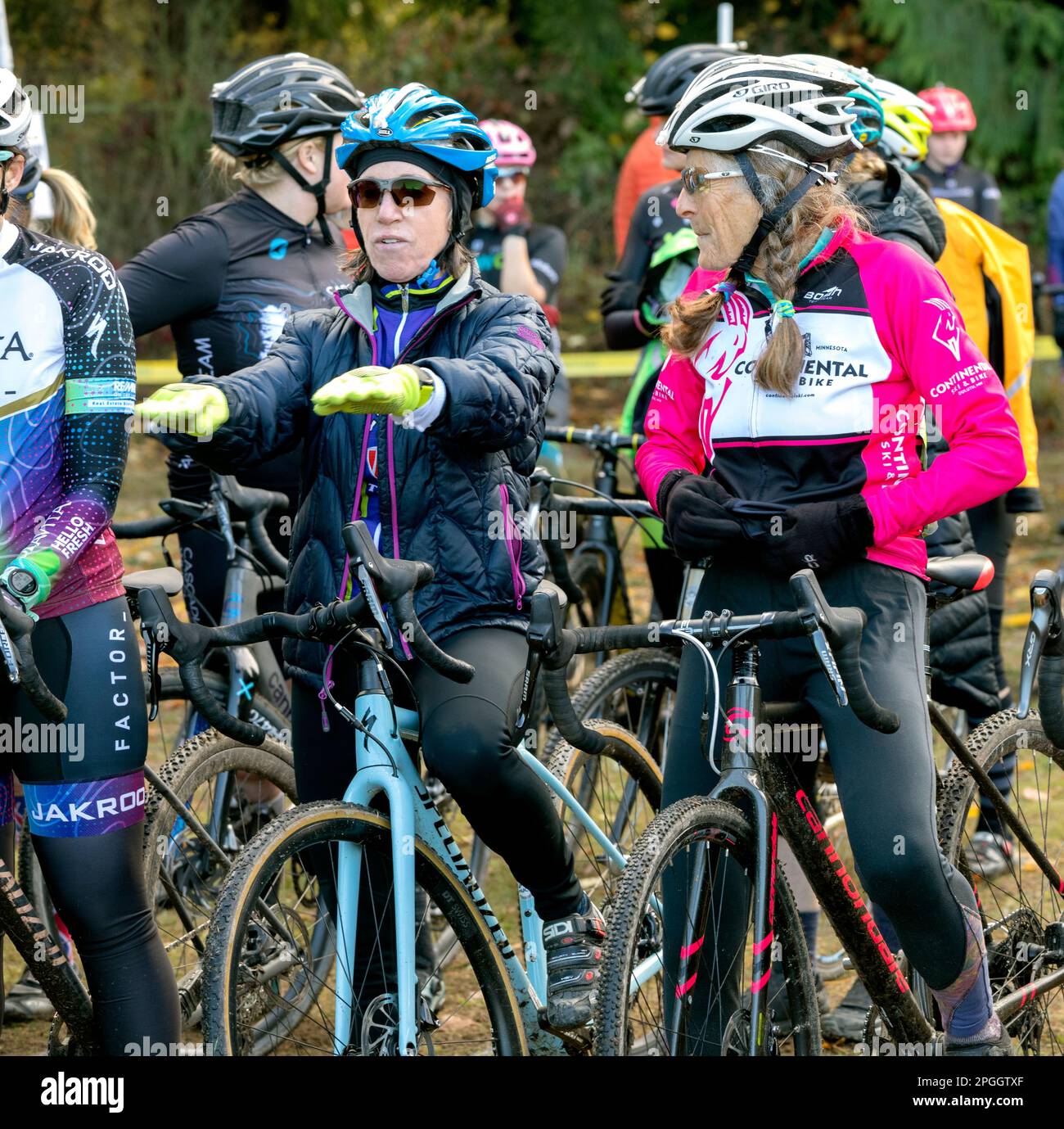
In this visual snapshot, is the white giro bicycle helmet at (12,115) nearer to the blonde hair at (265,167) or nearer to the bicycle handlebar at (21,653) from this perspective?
the bicycle handlebar at (21,653)

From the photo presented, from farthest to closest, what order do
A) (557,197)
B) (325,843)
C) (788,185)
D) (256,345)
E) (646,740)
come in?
1. (557,197)
2. (646,740)
3. (256,345)
4. (788,185)
5. (325,843)

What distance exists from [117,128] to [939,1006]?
12.7 metres

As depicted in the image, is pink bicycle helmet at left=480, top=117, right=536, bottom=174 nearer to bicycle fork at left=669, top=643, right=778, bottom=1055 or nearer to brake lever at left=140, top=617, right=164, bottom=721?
bicycle fork at left=669, top=643, right=778, bottom=1055

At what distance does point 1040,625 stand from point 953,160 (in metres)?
6.16

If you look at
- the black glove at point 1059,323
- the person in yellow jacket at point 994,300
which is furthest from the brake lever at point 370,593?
the black glove at point 1059,323

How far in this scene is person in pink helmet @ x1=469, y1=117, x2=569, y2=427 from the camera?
323 inches

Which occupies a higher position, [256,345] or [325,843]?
[256,345]

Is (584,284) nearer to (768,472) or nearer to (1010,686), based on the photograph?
(1010,686)

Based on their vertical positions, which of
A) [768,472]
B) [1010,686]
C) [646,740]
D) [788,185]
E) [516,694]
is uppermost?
[788,185]

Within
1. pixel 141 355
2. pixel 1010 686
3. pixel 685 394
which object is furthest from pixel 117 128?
pixel 685 394

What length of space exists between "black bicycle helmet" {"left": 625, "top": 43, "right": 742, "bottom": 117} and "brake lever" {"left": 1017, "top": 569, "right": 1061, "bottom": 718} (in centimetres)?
304

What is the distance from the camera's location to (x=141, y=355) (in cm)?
1395

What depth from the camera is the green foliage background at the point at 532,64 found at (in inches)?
535

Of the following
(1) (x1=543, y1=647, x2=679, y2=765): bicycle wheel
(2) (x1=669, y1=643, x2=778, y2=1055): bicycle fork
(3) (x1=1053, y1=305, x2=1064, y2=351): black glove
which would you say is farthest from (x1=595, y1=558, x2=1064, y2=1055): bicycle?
(3) (x1=1053, y1=305, x2=1064, y2=351): black glove
